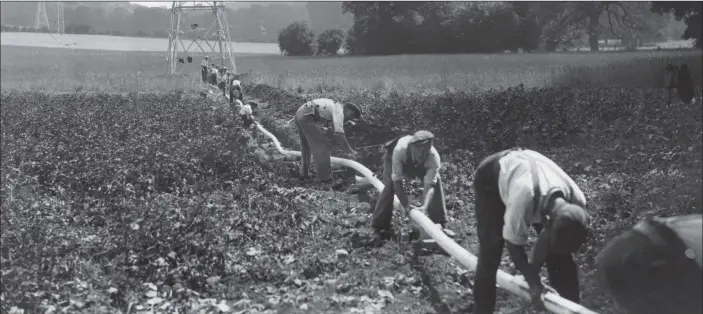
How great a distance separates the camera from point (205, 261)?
5566mm

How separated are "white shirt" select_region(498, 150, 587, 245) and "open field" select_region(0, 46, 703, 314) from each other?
1.15 meters

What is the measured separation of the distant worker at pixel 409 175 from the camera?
19.3 ft

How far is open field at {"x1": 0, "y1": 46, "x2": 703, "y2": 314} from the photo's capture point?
5.18 metres

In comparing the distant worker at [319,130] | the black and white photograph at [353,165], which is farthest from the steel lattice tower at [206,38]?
the distant worker at [319,130]

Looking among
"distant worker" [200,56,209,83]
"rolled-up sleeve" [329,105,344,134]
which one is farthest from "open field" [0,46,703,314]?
"distant worker" [200,56,209,83]

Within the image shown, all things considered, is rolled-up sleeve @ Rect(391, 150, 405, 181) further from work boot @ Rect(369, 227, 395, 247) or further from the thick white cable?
work boot @ Rect(369, 227, 395, 247)

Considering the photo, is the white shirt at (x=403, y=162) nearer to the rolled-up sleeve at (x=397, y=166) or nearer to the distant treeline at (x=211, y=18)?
the rolled-up sleeve at (x=397, y=166)

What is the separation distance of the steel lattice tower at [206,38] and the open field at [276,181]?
1054 millimetres

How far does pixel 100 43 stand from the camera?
10.8 meters

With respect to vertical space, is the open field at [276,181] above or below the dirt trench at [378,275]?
above

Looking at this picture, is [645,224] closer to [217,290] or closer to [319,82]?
[217,290]

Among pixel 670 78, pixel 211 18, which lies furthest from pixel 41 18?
pixel 670 78

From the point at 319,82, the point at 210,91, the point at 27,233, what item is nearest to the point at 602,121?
the point at 319,82

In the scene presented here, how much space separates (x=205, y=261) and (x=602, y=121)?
1013cm
